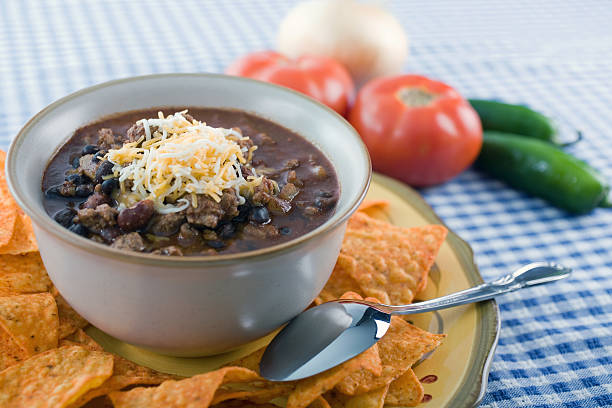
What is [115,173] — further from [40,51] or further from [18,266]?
[40,51]

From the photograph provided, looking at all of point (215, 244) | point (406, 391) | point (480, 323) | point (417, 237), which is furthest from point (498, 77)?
point (215, 244)

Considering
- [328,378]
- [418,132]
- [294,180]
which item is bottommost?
[418,132]

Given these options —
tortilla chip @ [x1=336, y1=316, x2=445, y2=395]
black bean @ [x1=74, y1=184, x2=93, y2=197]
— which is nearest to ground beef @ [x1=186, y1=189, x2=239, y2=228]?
black bean @ [x1=74, y1=184, x2=93, y2=197]

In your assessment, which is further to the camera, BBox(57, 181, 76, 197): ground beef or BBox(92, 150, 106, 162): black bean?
BBox(92, 150, 106, 162): black bean

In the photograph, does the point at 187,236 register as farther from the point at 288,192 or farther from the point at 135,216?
the point at 288,192

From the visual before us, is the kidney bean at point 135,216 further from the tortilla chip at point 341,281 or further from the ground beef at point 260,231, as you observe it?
the tortilla chip at point 341,281

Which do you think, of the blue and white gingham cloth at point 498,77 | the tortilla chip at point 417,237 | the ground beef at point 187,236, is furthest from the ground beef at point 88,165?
the blue and white gingham cloth at point 498,77

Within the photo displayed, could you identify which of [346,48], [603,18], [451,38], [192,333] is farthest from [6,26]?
[603,18]

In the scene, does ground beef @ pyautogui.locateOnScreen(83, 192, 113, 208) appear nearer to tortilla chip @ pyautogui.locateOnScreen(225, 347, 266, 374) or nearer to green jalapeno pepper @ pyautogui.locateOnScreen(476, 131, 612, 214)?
tortilla chip @ pyautogui.locateOnScreen(225, 347, 266, 374)
